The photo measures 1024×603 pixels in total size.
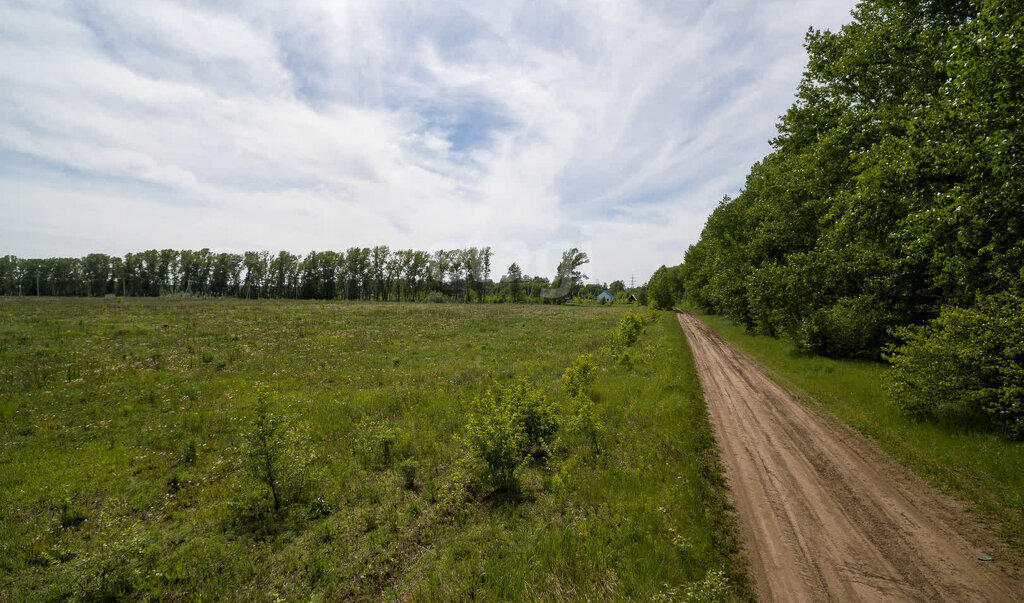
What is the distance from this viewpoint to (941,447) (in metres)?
8.51

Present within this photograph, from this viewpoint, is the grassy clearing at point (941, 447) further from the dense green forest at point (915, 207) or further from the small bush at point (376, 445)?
the small bush at point (376, 445)

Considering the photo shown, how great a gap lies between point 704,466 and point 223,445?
12.9 metres

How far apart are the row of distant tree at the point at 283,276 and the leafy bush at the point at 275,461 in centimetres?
11309

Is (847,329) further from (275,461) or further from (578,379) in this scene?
(275,461)

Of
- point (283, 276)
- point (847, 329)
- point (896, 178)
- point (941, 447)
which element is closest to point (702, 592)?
point (941, 447)

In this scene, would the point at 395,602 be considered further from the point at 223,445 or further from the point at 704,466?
the point at 223,445

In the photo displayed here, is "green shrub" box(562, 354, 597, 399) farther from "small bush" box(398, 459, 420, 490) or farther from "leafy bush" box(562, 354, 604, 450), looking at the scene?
"small bush" box(398, 459, 420, 490)

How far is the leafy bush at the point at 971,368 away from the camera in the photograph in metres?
8.38

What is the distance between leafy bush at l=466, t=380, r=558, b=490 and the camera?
7.32 metres

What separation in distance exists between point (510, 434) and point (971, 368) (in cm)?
1237

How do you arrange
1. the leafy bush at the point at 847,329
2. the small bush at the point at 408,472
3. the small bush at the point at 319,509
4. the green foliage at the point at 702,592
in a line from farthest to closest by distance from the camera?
the leafy bush at the point at 847,329, the small bush at the point at 408,472, the small bush at the point at 319,509, the green foliage at the point at 702,592

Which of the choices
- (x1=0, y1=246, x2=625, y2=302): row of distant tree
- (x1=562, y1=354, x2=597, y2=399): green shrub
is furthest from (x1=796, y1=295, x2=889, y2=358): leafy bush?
(x1=0, y1=246, x2=625, y2=302): row of distant tree

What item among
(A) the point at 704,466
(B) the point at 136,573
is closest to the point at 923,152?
(A) the point at 704,466

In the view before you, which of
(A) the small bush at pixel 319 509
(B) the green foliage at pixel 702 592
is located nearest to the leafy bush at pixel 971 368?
(B) the green foliage at pixel 702 592
